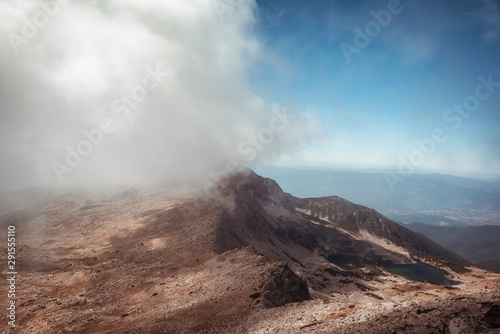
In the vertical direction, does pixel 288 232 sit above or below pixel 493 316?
below

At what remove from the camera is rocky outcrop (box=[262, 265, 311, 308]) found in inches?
773

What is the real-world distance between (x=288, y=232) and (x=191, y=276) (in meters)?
51.0

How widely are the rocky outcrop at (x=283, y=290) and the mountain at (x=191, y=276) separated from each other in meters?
0.11

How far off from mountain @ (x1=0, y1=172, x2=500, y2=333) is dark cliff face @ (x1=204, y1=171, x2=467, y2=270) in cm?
55

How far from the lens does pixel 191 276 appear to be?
27281 mm

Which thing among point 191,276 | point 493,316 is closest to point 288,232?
point 191,276

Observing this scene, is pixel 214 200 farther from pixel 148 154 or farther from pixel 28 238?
pixel 148 154

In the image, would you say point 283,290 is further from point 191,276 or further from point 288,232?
point 288,232

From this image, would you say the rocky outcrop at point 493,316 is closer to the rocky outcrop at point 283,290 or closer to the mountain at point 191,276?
the mountain at point 191,276

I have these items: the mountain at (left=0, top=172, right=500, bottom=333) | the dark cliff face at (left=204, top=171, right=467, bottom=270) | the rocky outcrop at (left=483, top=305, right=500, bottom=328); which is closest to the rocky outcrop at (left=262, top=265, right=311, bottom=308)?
the mountain at (left=0, top=172, right=500, bottom=333)

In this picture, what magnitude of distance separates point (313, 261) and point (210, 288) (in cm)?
4889

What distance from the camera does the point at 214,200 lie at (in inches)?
2277

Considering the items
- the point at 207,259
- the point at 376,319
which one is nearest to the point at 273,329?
the point at 376,319

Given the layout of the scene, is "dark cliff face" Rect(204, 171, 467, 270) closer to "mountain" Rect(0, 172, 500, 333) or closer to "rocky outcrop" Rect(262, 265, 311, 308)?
"mountain" Rect(0, 172, 500, 333)
